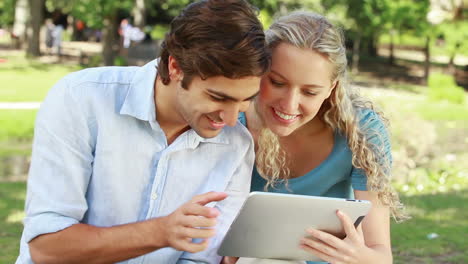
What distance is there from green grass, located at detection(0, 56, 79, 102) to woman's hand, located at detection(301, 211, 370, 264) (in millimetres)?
11559

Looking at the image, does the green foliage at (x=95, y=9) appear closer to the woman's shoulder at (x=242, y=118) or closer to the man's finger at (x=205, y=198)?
the woman's shoulder at (x=242, y=118)

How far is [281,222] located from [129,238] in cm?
54

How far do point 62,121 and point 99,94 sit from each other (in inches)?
6.6

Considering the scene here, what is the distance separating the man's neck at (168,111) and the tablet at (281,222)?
0.43 meters

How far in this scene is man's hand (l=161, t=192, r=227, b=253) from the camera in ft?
7.11

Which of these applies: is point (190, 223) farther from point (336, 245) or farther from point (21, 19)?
point (21, 19)

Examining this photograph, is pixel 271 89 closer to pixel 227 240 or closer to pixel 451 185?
pixel 227 240

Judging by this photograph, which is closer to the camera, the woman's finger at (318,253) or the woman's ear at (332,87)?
the woman's finger at (318,253)

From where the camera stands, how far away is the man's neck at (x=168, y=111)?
2.56 meters

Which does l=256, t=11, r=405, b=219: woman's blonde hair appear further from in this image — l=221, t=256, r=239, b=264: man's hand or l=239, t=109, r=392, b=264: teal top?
l=221, t=256, r=239, b=264: man's hand

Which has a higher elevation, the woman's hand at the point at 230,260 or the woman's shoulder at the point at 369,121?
the woman's shoulder at the point at 369,121

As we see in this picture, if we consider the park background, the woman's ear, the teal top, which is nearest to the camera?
the woman's ear

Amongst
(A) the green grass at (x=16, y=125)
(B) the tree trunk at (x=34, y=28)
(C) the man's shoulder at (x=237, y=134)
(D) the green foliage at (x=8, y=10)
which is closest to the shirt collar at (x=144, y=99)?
(C) the man's shoulder at (x=237, y=134)

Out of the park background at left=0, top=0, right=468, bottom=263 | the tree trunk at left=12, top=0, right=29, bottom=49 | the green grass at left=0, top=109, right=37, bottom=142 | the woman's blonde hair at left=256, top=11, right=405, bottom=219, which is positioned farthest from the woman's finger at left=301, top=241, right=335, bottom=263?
the tree trunk at left=12, top=0, right=29, bottom=49
